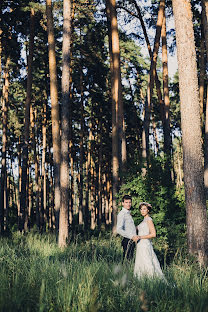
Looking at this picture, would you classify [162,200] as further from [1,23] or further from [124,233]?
[1,23]

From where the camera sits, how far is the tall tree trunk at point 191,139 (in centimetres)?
750

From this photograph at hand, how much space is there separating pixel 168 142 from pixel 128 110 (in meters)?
13.7

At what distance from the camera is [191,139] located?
306 inches

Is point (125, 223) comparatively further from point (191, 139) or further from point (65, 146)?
point (65, 146)

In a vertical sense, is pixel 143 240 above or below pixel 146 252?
above

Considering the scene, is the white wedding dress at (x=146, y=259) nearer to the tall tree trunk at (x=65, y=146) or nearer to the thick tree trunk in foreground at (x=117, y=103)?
the tall tree trunk at (x=65, y=146)

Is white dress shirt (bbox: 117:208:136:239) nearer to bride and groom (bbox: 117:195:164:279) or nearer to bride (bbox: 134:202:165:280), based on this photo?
bride and groom (bbox: 117:195:164:279)

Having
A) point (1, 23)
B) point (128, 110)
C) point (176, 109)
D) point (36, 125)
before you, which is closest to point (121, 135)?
point (1, 23)

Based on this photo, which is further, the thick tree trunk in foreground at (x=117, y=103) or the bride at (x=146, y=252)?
the thick tree trunk in foreground at (x=117, y=103)

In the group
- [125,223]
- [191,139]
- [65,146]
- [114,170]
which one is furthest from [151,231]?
[114,170]

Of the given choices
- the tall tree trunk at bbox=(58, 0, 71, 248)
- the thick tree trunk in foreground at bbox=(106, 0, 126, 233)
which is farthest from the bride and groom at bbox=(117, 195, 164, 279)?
the thick tree trunk in foreground at bbox=(106, 0, 126, 233)

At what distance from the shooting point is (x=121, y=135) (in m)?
16.6

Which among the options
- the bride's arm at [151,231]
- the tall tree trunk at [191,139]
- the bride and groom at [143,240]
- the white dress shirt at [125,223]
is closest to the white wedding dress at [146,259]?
the bride and groom at [143,240]

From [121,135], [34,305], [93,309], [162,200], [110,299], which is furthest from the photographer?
[121,135]
